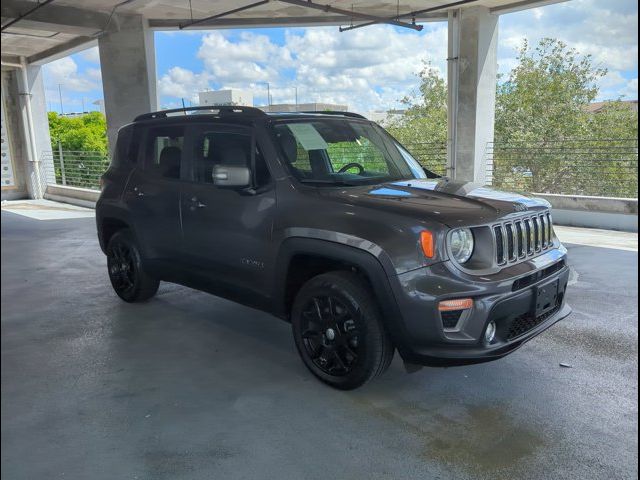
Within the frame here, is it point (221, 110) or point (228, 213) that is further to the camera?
point (221, 110)

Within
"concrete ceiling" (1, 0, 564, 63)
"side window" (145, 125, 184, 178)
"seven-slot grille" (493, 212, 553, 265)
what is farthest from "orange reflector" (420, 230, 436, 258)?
"concrete ceiling" (1, 0, 564, 63)

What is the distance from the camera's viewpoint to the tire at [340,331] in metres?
3.06

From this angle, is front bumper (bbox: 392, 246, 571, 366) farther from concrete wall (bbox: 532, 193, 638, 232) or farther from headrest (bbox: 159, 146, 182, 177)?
concrete wall (bbox: 532, 193, 638, 232)

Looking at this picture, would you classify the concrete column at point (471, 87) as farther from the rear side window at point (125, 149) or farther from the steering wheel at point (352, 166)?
the rear side window at point (125, 149)

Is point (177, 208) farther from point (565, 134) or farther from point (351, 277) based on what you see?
point (565, 134)

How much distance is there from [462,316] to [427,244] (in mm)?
430

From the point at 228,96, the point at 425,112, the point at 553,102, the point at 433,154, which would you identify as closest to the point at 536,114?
the point at 553,102

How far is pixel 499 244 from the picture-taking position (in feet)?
9.86

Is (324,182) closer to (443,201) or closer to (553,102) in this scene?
(443,201)

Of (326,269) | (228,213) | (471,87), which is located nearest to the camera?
(326,269)

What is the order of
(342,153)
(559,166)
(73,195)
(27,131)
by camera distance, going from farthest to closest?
(27,131) < (73,195) < (559,166) < (342,153)

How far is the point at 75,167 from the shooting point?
15484 millimetres

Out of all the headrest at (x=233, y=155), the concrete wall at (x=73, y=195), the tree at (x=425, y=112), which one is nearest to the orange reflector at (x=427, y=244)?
the headrest at (x=233, y=155)

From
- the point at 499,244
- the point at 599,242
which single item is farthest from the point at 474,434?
the point at 599,242
